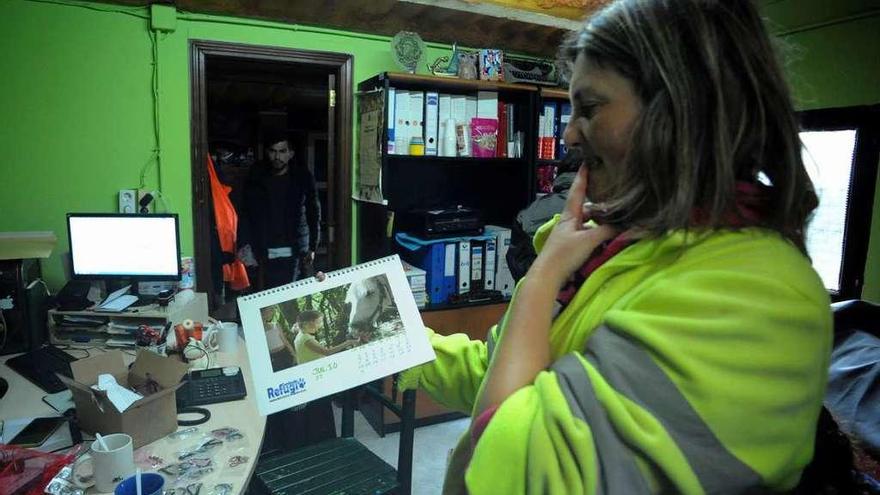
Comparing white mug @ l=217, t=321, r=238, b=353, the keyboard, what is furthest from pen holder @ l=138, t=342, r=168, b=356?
the keyboard

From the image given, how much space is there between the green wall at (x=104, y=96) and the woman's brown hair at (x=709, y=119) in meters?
2.37

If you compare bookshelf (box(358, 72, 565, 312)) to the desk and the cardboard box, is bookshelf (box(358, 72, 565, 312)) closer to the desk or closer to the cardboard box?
the desk

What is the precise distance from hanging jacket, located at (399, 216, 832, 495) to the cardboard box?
3.61 feet

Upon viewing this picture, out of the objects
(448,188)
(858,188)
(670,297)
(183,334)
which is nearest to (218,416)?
(183,334)

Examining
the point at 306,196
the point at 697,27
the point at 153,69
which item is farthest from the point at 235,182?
the point at 697,27

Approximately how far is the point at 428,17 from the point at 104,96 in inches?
64.5

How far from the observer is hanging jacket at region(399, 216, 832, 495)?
53cm

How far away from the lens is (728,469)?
0.54 meters

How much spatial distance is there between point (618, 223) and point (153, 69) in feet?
8.64

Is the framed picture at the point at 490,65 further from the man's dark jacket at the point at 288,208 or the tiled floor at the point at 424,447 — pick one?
the tiled floor at the point at 424,447

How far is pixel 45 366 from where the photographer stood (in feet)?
6.31

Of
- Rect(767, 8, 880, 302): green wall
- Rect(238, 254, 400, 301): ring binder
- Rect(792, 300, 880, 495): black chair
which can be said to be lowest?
Rect(792, 300, 880, 495): black chair

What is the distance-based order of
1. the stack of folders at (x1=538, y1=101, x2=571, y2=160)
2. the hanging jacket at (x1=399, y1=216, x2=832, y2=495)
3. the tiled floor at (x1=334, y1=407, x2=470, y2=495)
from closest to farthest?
the hanging jacket at (x1=399, y1=216, x2=832, y2=495), the tiled floor at (x1=334, y1=407, x2=470, y2=495), the stack of folders at (x1=538, y1=101, x2=571, y2=160)

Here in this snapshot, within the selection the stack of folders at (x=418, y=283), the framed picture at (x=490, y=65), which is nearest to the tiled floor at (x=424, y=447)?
the stack of folders at (x=418, y=283)
